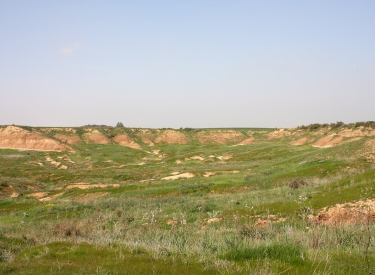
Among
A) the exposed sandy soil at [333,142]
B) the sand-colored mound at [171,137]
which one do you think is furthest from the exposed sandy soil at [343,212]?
the sand-colored mound at [171,137]

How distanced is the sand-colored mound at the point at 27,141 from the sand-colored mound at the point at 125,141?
19.5 meters

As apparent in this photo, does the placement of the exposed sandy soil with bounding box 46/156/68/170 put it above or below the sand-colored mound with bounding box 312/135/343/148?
below

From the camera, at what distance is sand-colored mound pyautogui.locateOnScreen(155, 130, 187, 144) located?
12406 cm

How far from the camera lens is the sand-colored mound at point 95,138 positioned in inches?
4511

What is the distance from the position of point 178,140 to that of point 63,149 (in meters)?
41.8

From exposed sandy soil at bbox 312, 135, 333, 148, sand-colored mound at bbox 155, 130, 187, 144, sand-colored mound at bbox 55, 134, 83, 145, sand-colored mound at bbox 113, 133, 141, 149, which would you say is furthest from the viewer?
sand-colored mound at bbox 155, 130, 187, 144

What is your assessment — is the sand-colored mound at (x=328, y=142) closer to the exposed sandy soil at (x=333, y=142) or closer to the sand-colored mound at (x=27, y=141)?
the exposed sandy soil at (x=333, y=142)

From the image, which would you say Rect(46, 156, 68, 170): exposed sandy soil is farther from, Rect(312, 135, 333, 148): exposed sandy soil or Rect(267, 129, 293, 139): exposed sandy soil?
Rect(267, 129, 293, 139): exposed sandy soil

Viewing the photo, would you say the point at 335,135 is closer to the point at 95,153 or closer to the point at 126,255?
the point at 95,153

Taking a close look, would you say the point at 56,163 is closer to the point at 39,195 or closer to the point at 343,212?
the point at 39,195

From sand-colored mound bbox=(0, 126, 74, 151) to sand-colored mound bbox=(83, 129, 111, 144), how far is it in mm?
13072

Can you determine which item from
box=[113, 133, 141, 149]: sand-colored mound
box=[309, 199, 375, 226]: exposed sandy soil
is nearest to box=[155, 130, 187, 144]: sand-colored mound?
box=[113, 133, 141, 149]: sand-colored mound

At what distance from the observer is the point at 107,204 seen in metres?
26.3

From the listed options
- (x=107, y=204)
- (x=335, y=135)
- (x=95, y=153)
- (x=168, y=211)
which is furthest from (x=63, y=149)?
(x=168, y=211)
